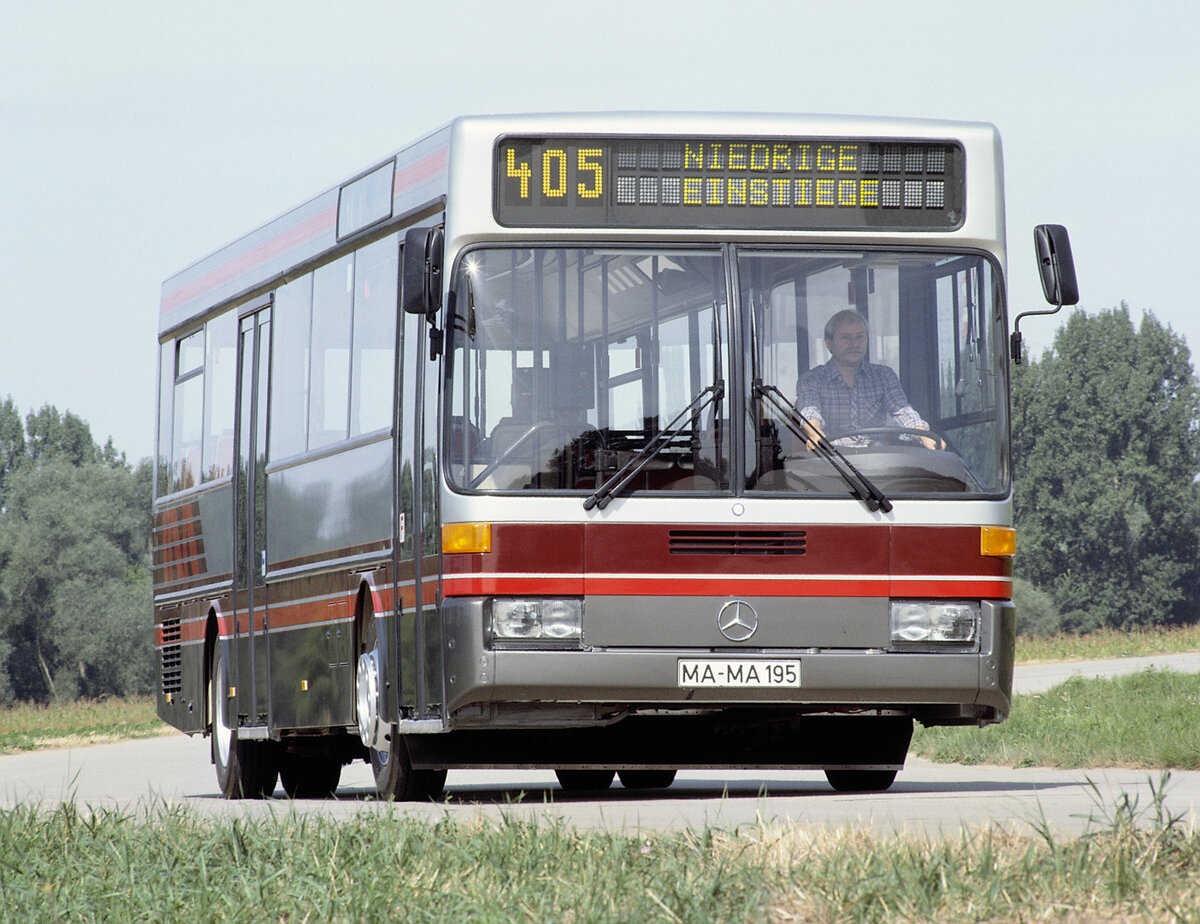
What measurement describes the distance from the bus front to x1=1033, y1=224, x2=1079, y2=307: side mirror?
1.03 feet

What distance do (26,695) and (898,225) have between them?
80.3m

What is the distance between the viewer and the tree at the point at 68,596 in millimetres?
84312

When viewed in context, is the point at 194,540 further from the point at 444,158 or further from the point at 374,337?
the point at 444,158

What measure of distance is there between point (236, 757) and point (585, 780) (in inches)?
103

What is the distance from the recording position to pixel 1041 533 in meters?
92.8

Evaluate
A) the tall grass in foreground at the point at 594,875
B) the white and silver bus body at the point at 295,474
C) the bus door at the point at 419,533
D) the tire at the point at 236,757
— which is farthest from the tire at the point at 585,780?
the tall grass in foreground at the point at 594,875

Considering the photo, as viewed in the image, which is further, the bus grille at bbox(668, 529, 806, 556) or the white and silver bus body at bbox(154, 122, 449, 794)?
the white and silver bus body at bbox(154, 122, 449, 794)

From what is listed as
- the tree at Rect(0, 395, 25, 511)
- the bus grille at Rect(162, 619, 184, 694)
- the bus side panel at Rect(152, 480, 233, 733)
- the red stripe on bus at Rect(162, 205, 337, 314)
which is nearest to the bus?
the red stripe on bus at Rect(162, 205, 337, 314)

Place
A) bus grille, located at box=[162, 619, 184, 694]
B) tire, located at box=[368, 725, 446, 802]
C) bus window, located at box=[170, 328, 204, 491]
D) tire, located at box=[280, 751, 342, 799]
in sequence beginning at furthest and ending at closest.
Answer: bus grille, located at box=[162, 619, 184, 694] < bus window, located at box=[170, 328, 204, 491] < tire, located at box=[280, 751, 342, 799] < tire, located at box=[368, 725, 446, 802]

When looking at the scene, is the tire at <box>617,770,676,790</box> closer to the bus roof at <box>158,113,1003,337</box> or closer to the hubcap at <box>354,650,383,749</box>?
the hubcap at <box>354,650,383,749</box>

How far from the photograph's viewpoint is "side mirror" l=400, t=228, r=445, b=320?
406 inches

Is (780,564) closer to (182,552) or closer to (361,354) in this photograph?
(361,354)

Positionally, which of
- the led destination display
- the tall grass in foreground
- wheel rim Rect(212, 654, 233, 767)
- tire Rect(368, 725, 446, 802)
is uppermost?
the led destination display

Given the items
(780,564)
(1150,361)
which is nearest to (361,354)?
(780,564)
